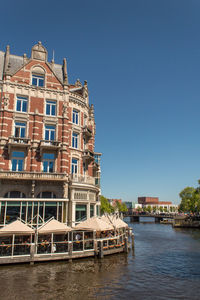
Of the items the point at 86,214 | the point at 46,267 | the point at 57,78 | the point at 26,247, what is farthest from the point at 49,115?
the point at 46,267

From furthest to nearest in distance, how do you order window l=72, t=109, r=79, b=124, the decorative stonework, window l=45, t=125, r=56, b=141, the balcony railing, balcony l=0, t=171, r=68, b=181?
1. window l=72, t=109, r=79, b=124
2. the balcony railing
3. the decorative stonework
4. window l=45, t=125, r=56, b=141
5. balcony l=0, t=171, r=68, b=181

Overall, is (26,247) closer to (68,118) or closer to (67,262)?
(67,262)

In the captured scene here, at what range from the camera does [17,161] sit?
98.2 feet

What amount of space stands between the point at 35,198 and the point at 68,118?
11.9m

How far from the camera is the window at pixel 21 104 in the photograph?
31.6 m

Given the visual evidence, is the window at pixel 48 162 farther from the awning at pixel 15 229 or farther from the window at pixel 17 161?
the awning at pixel 15 229

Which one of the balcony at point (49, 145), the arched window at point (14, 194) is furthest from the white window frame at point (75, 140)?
the arched window at point (14, 194)

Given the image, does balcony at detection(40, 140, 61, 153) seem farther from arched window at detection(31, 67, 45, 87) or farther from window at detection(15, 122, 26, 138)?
arched window at detection(31, 67, 45, 87)

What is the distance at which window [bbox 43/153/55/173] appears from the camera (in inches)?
1220

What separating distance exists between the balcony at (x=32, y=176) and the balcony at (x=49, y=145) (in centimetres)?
345

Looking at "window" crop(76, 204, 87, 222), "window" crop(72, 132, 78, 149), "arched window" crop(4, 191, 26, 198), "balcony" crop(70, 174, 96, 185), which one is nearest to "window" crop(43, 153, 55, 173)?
"balcony" crop(70, 174, 96, 185)

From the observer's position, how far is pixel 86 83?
127 feet

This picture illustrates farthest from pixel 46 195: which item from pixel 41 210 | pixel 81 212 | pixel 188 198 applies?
pixel 188 198

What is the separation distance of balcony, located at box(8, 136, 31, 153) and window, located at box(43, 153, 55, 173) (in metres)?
2.67
